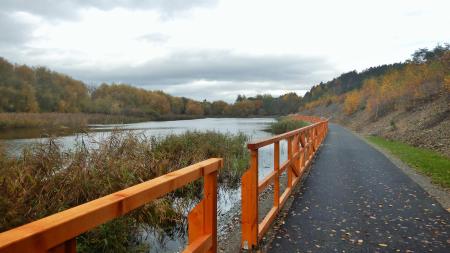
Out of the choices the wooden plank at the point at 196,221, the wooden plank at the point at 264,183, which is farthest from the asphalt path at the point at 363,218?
the wooden plank at the point at 196,221

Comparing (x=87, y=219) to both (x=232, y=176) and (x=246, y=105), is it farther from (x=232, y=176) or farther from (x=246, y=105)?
(x=246, y=105)

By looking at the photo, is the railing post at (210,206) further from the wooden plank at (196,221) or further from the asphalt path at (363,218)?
the asphalt path at (363,218)

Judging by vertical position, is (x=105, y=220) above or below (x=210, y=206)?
above

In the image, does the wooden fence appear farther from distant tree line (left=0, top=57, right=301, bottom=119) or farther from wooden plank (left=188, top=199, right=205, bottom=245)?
distant tree line (left=0, top=57, right=301, bottom=119)

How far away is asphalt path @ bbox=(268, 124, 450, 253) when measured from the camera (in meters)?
4.65

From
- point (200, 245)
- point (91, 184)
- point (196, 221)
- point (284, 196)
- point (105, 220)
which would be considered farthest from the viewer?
point (91, 184)

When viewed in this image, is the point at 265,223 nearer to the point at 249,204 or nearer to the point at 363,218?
the point at 249,204

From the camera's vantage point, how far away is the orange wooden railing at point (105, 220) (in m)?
1.30

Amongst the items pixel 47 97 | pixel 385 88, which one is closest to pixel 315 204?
pixel 385 88

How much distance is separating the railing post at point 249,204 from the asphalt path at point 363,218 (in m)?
0.31

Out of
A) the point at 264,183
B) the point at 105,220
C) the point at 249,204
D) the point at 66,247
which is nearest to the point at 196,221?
the point at 105,220

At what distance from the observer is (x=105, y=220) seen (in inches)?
65.7

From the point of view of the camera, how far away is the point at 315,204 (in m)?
6.70

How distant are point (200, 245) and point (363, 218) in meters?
3.97
